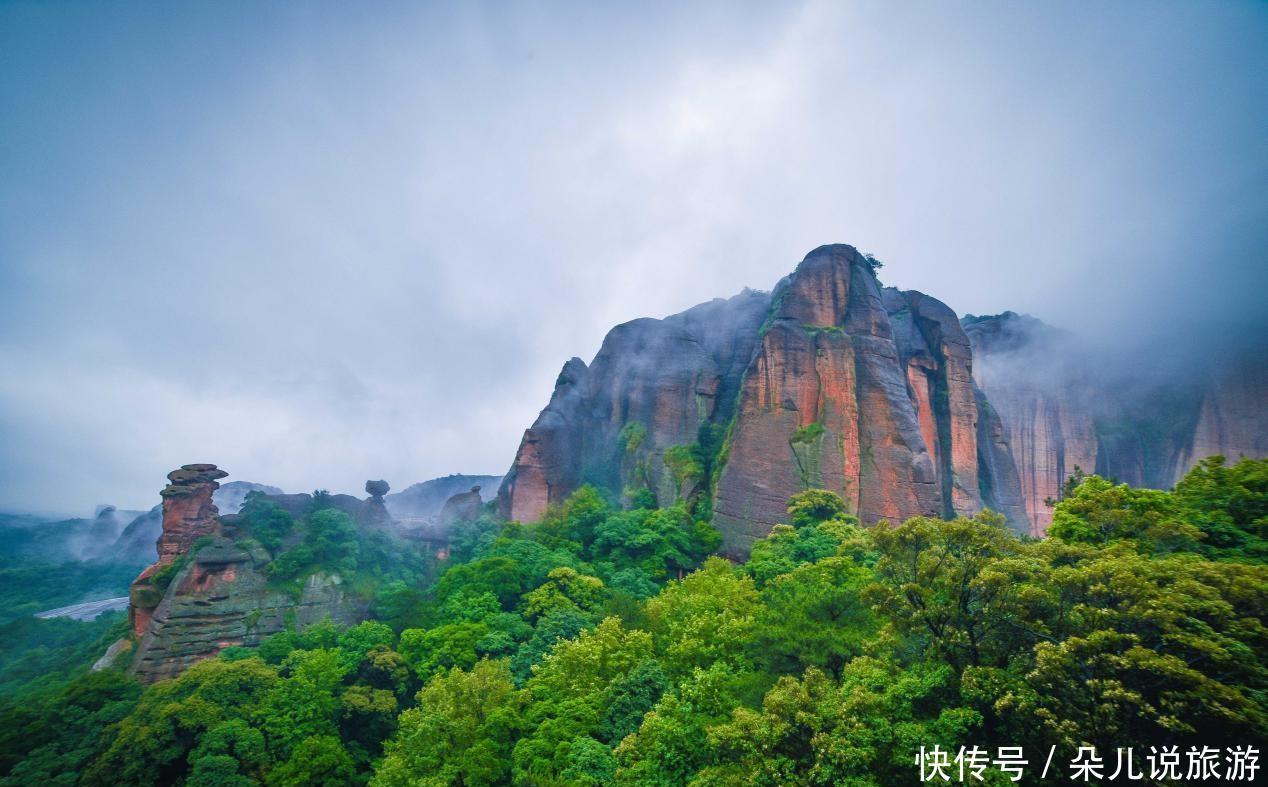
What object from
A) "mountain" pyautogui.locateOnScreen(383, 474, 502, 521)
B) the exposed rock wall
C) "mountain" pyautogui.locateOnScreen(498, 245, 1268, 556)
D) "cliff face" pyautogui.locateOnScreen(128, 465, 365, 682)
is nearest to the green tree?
"cliff face" pyautogui.locateOnScreen(128, 465, 365, 682)

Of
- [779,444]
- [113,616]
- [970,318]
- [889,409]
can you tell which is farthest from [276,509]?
[970,318]

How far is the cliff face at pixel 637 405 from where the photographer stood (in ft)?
146

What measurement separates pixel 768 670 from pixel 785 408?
23265 millimetres

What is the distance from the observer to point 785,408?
120ft

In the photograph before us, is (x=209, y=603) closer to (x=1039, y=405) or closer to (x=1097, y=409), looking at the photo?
(x=1039, y=405)

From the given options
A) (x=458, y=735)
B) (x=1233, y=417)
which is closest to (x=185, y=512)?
(x=458, y=735)

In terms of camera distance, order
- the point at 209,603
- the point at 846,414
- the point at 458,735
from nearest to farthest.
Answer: the point at 458,735 → the point at 209,603 → the point at 846,414

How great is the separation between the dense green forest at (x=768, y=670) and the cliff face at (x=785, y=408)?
4.28 metres

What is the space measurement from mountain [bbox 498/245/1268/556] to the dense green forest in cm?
536

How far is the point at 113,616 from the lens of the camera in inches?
1940

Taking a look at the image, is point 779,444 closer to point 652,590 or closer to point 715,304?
point 652,590

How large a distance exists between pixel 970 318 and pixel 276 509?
67.4 meters

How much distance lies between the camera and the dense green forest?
8.95 m

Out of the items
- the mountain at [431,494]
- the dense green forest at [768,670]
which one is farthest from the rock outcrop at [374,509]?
the mountain at [431,494]
